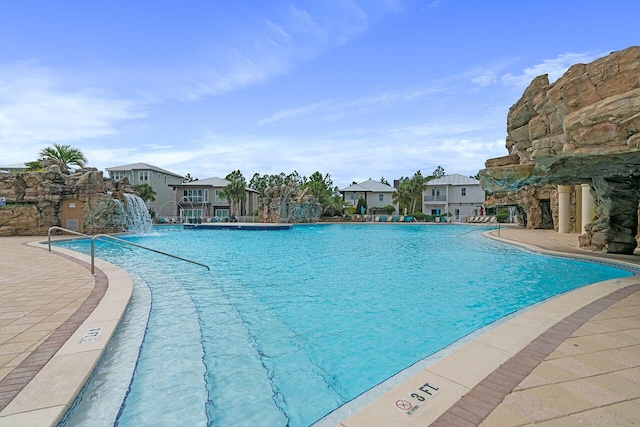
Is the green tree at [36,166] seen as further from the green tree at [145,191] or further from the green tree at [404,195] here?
the green tree at [404,195]

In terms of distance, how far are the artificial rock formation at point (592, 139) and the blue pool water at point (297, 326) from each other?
266 cm

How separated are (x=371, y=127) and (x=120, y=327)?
33.2 meters

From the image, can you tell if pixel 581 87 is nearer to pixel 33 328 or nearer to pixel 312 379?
pixel 312 379

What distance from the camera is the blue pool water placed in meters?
2.97

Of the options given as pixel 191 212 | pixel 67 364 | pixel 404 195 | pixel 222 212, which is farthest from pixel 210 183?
pixel 67 364

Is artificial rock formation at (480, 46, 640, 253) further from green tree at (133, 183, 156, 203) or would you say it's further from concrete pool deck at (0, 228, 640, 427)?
green tree at (133, 183, 156, 203)

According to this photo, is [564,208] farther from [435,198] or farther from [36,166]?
[36,166]

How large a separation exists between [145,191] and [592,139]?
44.4 meters

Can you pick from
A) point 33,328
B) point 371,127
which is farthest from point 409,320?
point 371,127

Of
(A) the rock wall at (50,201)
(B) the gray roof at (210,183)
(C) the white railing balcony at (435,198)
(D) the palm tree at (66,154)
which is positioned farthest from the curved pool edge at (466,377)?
(B) the gray roof at (210,183)

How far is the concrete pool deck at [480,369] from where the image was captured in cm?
221

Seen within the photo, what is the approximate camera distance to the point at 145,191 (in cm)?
4112

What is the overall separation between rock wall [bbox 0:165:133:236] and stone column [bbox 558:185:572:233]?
28379 mm

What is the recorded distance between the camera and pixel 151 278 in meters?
7.96
